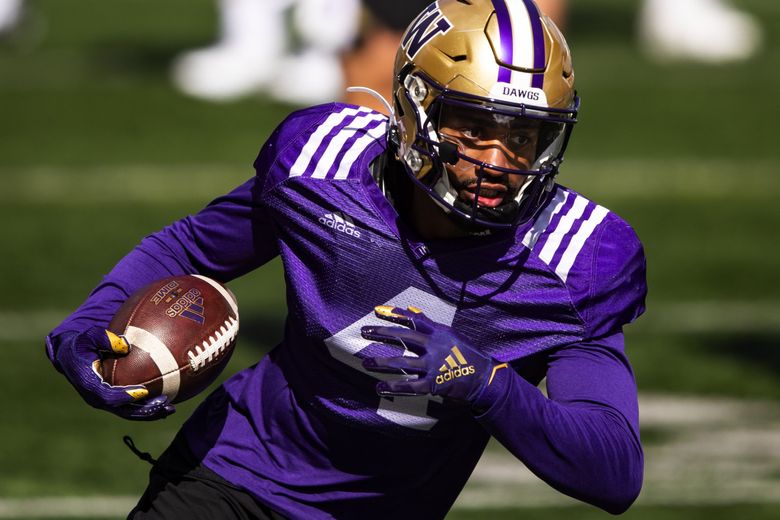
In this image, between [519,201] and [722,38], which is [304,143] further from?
[722,38]

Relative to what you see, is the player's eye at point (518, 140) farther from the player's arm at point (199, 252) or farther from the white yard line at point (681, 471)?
the white yard line at point (681, 471)

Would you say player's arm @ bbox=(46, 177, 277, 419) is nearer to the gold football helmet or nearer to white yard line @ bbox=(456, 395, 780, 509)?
the gold football helmet

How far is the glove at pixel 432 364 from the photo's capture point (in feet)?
9.79

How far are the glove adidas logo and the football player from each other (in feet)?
0.63

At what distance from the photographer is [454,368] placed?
9.84ft

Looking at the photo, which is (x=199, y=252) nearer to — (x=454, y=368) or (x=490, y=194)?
(x=490, y=194)

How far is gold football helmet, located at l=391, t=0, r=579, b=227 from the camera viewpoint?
11.1 feet

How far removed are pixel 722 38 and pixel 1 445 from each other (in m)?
14.1

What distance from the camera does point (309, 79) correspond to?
15.4m

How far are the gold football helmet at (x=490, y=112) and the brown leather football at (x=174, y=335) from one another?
0.59 m

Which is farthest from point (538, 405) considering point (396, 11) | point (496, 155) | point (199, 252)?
point (396, 11)

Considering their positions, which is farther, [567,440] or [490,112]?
[490,112]

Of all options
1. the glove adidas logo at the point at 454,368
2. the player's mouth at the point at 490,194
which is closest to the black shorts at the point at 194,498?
the glove adidas logo at the point at 454,368

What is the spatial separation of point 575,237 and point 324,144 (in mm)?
664
